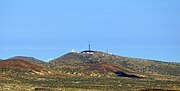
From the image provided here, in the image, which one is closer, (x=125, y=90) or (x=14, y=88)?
(x=14, y=88)

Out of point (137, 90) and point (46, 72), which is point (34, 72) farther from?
point (137, 90)

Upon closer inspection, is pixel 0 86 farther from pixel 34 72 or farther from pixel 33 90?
pixel 34 72

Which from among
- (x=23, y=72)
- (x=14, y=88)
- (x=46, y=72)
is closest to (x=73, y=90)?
(x=14, y=88)

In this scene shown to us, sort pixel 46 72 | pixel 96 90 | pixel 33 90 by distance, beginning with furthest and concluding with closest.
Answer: pixel 46 72 → pixel 96 90 → pixel 33 90

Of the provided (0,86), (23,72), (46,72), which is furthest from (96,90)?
(46,72)

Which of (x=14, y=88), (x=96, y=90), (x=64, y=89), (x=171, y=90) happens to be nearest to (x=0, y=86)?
(x=14, y=88)

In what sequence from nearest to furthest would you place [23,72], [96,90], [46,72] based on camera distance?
[96,90] → [23,72] → [46,72]

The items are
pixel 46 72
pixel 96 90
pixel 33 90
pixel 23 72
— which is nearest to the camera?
pixel 33 90

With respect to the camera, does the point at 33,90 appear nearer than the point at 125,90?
Yes

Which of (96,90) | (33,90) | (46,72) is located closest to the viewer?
(33,90)
